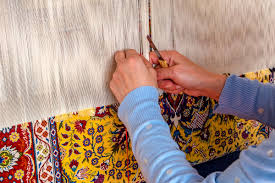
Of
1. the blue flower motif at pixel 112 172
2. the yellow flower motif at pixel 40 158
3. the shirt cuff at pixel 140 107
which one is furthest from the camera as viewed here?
the blue flower motif at pixel 112 172

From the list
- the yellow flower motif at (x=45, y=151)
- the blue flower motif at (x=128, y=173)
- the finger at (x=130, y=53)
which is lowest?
the blue flower motif at (x=128, y=173)

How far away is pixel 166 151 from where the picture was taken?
18.7 inches

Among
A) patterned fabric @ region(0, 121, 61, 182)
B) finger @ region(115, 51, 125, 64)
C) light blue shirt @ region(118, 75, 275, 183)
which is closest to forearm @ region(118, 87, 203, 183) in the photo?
light blue shirt @ region(118, 75, 275, 183)

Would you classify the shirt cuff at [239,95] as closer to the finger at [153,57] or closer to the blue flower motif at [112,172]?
the finger at [153,57]

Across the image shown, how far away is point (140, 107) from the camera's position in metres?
0.51

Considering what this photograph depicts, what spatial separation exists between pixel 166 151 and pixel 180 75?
26cm

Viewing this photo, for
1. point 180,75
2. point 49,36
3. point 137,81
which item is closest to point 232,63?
point 180,75

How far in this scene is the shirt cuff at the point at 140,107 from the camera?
51 centimetres

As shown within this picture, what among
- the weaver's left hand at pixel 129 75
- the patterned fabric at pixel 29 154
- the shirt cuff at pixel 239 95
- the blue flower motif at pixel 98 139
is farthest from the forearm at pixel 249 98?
the patterned fabric at pixel 29 154

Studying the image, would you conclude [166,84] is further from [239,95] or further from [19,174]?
[19,174]

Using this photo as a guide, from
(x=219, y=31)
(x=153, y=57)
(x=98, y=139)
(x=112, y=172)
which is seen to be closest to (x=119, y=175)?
(x=112, y=172)

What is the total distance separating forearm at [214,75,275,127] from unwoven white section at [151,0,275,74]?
12 cm

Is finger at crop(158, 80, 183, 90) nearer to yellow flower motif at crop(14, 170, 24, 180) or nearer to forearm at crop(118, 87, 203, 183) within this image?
forearm at crop(118, 87, 203, 183)

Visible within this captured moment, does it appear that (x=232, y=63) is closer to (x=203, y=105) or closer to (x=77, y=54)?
(x=203, y=105)
